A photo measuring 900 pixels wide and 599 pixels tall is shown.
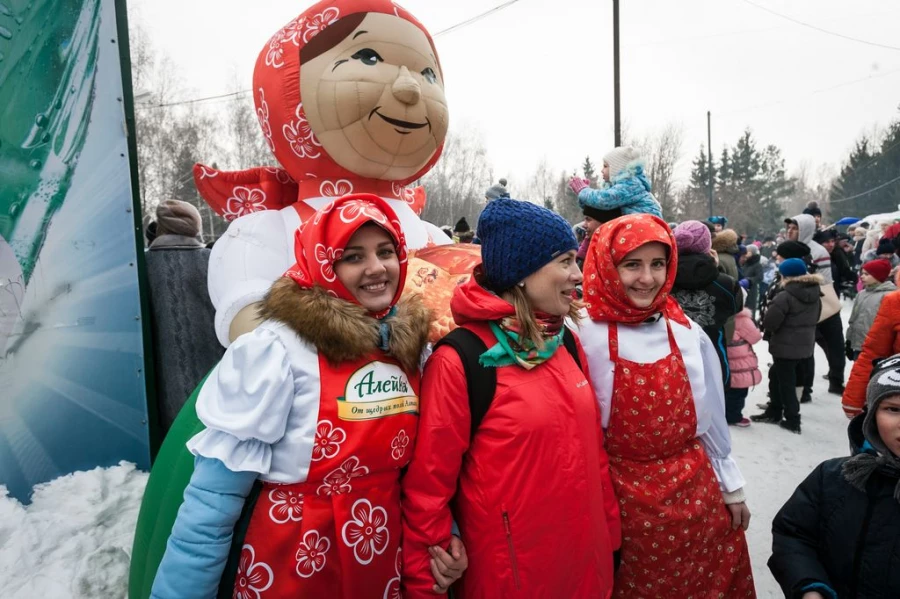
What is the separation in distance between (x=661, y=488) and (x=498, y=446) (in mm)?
754

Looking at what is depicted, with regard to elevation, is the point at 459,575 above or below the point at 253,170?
below

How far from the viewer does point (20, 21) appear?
101 inches

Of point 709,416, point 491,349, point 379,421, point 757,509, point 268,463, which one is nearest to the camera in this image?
point 268,463

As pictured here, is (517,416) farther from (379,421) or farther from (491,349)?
(379,421)

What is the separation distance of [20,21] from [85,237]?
1.07 m

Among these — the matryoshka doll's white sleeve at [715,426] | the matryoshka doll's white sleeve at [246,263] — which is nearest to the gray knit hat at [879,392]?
the matryoshka doll's white sleeve at [715,426]

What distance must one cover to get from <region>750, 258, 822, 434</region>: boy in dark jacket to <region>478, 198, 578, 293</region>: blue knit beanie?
454 cm

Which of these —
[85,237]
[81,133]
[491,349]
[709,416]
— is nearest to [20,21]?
[81,133]

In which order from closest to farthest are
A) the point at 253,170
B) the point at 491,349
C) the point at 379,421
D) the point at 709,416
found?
the point at 379,421 < the point at 491,349 < the point at 709,416 < the point at 253,170

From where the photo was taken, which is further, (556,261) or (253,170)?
(253,170)

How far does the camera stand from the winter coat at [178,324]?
3.29 m

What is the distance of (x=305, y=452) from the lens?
146 centimetres

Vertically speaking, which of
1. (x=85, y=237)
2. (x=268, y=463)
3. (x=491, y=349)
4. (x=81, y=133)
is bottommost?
(x=268, y=463)

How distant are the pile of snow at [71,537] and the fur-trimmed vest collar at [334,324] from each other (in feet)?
6.31
